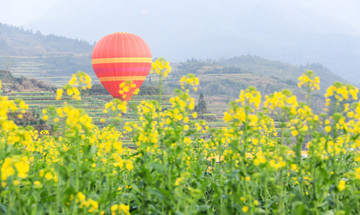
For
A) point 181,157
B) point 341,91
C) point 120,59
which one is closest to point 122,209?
point 181,157

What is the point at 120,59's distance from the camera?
3978 centimetres

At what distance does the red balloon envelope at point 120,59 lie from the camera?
40.0 m

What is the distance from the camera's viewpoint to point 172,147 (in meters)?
4.76

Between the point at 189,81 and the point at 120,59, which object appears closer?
the point at 189,81

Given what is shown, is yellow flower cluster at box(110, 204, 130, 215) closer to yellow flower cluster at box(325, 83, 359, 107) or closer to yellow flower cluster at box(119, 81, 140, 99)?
yellow flower cluster at box(119, 81, 140, 99)

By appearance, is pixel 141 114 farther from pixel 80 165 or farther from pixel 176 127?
pixel 80 165

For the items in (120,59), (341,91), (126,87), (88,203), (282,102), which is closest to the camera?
(88,203)

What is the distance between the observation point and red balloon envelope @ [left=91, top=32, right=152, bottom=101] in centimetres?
4000

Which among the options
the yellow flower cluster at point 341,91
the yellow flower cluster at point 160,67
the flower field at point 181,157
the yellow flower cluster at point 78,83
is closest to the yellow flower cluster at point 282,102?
the flower field at point 181,157

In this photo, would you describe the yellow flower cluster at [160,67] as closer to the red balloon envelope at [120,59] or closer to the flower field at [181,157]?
the flower field at [181,157]

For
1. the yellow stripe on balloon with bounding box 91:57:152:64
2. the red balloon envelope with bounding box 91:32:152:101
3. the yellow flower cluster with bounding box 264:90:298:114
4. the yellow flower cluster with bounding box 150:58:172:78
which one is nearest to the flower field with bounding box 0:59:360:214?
the yellow flower cluster with bounding box 264:90:298:114

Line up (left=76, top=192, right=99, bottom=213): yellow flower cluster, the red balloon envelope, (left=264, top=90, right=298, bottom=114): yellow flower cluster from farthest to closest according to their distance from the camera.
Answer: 1. the red balloon envelope
2. (left=264, top=90, right=298, bottom=114): yellow flower cluster
3. (left=76, top=192, right=99, bottom=213): yellow flower cluster

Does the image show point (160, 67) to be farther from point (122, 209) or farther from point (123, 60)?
point (123, 60)

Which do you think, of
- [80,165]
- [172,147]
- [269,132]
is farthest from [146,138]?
[269,132]
